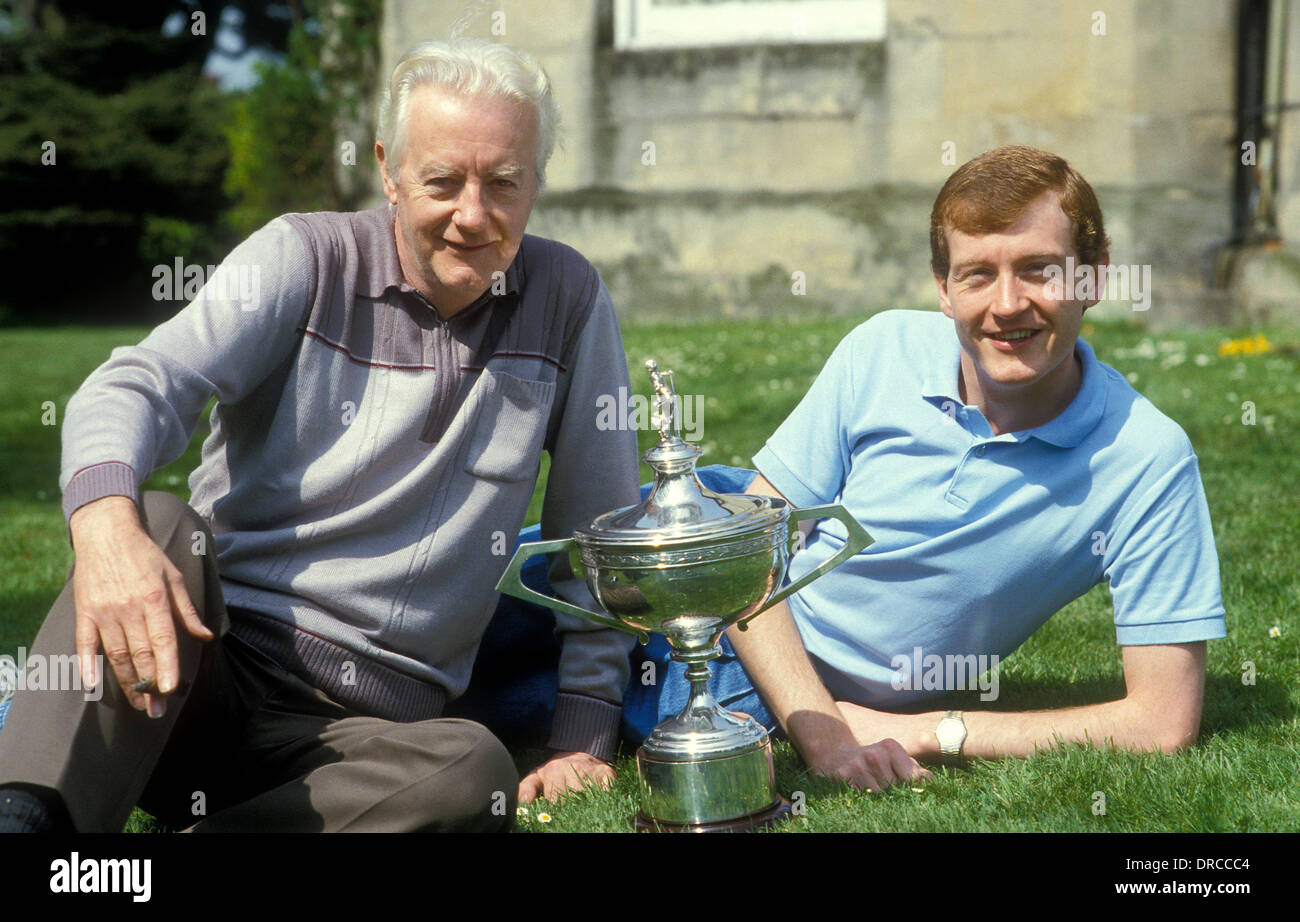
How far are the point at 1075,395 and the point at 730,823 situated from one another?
1120 mm

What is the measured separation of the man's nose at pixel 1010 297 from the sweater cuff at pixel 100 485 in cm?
160

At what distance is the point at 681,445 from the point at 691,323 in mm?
9355

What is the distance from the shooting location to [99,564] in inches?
85.3

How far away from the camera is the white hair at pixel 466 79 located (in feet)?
9.04

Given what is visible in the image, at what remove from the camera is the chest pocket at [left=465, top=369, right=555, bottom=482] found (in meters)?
2.92

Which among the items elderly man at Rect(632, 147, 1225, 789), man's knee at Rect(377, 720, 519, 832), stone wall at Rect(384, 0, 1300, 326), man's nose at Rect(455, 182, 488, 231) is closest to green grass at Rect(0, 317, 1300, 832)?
elderly man at Rect(632, 147, 1225, 789)

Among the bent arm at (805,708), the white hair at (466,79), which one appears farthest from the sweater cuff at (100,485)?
the bent arm at (805,708)

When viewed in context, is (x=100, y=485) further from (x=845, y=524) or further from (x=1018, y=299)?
(x=1018, y=299)

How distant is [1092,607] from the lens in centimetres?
457

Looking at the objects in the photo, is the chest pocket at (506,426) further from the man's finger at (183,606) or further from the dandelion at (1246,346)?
the dandelion at (1246,346)

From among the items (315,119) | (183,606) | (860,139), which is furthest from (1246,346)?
(315,119)

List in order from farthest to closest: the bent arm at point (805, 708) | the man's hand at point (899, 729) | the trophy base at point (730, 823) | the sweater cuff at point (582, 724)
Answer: the sweater cuff at point (582, 724)
the man's hand at point (899, 729)
the bent arm at point (805, 708)
the trophy base at point (730, 823)

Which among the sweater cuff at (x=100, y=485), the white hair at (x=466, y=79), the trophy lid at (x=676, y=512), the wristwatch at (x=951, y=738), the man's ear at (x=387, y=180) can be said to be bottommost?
the wristwatch at (x=951, y=738)

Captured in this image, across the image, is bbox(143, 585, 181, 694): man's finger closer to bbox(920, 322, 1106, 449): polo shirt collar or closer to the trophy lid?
the trophy lid
